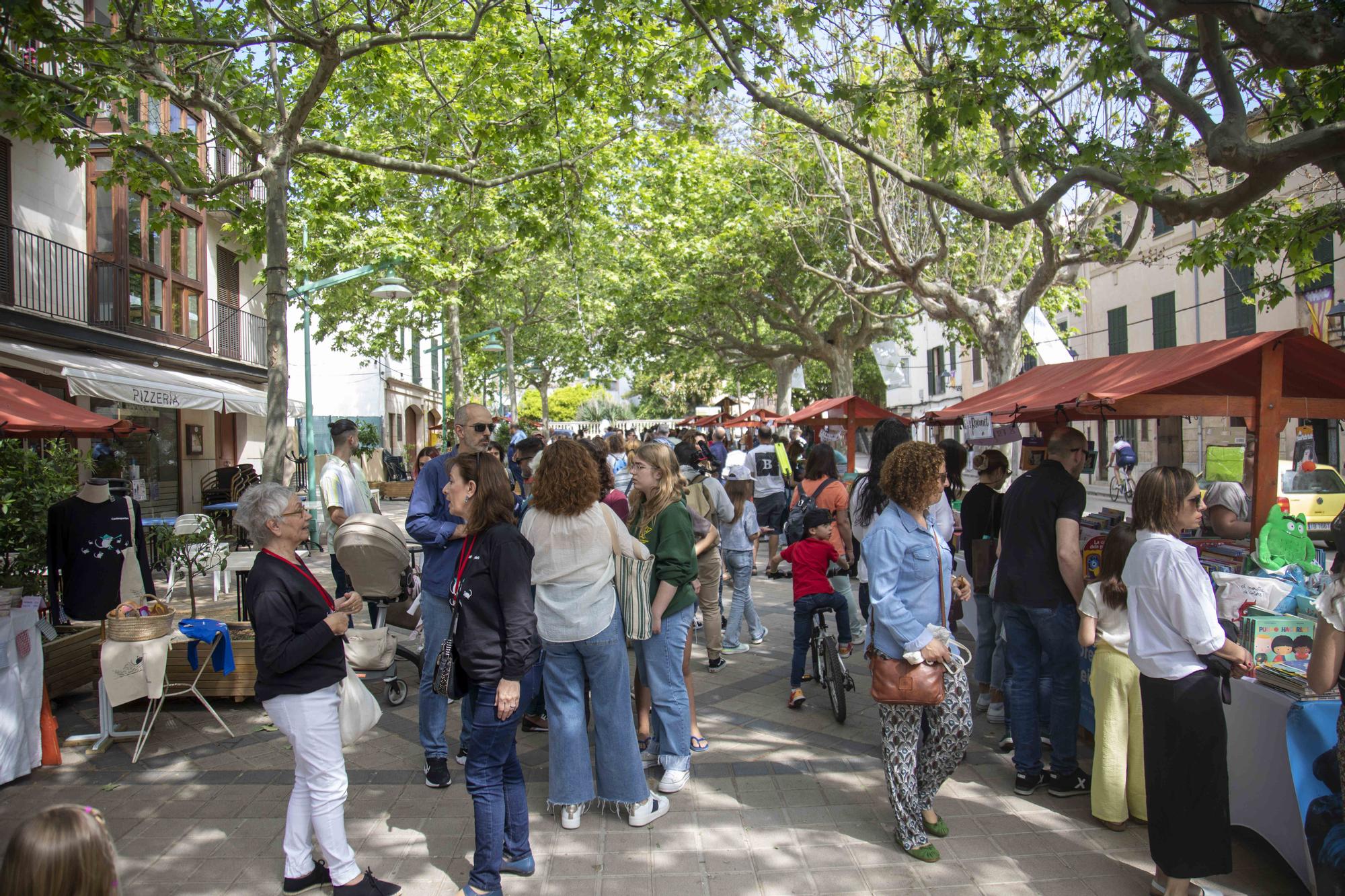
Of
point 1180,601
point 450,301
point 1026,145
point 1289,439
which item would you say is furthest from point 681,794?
point 1289,439

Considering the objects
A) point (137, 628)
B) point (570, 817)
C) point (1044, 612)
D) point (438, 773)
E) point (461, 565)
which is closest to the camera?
point (461, 565)

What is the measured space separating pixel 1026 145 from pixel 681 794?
6.08 m

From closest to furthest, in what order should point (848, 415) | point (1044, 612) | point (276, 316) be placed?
point (1044, 612) → point (276, 316) → point (848, 415)

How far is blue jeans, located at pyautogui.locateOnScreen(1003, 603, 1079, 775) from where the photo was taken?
4.36 meters

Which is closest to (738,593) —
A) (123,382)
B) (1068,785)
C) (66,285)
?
(1068,785)

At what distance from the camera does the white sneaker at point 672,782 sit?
4.51 metres

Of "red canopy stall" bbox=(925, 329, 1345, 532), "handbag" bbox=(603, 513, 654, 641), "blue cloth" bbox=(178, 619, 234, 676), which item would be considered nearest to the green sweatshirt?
"handbag" bbox=(603, 513, 654, 641)

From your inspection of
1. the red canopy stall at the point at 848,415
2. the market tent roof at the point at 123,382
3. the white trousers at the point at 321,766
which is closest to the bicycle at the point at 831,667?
the white trousers at the point at 321,766

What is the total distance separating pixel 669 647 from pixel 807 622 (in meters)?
1.71

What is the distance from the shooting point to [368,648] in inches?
216

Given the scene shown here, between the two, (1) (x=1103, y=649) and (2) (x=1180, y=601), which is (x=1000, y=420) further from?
(2) (x=1180, y=601)

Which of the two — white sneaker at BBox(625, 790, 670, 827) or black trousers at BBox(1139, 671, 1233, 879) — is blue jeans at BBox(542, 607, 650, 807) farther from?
black trousers at BBox(1139, 671, 1233, 879)

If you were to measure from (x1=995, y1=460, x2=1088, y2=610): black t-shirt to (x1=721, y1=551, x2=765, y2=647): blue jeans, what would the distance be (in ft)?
10.3

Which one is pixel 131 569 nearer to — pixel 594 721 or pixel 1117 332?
pixel 594 721
